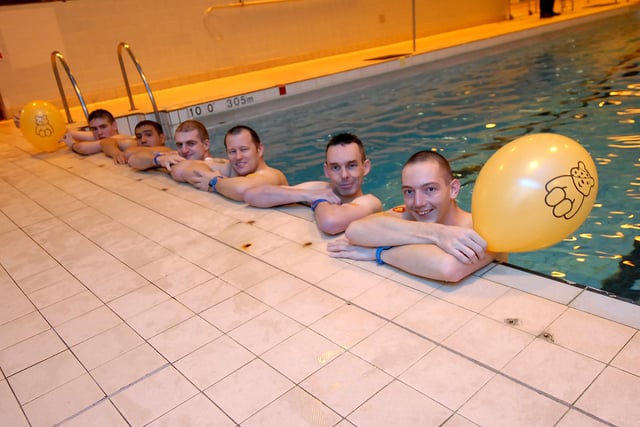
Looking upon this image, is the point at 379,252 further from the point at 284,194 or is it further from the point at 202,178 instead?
the point at 202,178

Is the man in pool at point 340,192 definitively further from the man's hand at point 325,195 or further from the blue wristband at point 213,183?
the blue wristband at point 213,183

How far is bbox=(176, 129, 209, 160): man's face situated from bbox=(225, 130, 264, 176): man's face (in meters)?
0.69

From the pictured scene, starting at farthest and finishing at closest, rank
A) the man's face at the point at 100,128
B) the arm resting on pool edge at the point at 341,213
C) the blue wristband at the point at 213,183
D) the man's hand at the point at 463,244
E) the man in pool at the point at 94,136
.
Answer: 1. the man's face at the point at 100,128
2. the man in pool at the point at 94,136
3. the blue wristband at the point at 213,183
4. the arm resting on pool edge at the point at 341,213
5. the man's hand at the point at 463,244

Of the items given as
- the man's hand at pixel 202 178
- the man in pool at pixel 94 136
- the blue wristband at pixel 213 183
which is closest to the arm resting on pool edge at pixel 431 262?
the blue wristband at pixel 213 183

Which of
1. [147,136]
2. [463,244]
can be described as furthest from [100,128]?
[463,244]

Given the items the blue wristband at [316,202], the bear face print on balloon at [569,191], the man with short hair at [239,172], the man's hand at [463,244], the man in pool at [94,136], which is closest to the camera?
the bear face print on balloon at [569,191]

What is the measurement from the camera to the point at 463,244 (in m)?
2.32

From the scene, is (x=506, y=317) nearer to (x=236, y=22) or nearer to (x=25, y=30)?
(x=25, y=30)

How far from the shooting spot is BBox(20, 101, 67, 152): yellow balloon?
20.0 ft

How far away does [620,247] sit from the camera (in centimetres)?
323

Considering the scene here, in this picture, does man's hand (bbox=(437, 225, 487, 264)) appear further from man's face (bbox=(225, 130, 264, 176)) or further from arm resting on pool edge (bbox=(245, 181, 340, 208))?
man's face (bbox=(225, 130, 264, 176))

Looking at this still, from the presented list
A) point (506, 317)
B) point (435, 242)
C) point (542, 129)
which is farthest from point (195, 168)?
point (542, 129)

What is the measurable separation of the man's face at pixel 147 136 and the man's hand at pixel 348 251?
11.1 feet

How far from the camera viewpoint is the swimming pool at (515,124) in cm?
333
